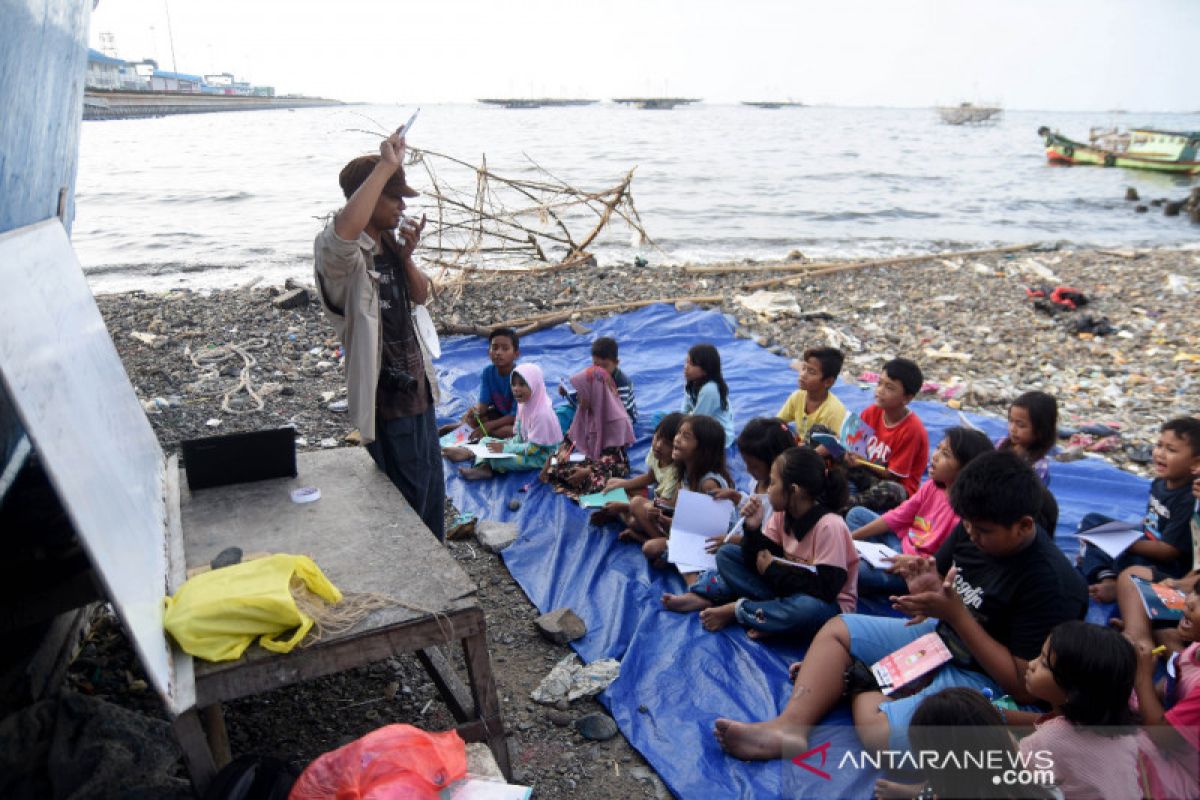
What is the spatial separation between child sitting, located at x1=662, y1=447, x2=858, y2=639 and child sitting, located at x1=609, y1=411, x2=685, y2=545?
668 millimetres

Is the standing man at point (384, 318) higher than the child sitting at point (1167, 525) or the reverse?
higher

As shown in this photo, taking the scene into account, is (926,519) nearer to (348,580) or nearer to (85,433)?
(348,580)

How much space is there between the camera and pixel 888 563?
345 cm

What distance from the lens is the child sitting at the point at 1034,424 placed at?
356 cm

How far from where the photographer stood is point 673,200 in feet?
74.1

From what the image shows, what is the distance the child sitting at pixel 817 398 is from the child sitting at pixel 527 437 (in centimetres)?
149

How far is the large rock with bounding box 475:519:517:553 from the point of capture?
13.7ft

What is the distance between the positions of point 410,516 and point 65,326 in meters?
1.26

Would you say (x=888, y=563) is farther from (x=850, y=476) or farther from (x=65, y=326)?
(x=65, y=326)

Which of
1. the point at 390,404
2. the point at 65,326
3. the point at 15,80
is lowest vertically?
the point at 390,404

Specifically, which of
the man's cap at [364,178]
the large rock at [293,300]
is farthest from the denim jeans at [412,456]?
the large rock at [293,300]

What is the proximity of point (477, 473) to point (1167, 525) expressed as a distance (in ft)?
12.0

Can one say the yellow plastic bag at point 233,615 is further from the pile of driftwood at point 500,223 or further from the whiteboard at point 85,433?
the pile of driftwood at point 500,223

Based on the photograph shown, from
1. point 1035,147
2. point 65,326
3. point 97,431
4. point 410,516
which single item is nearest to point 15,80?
point 65,326
